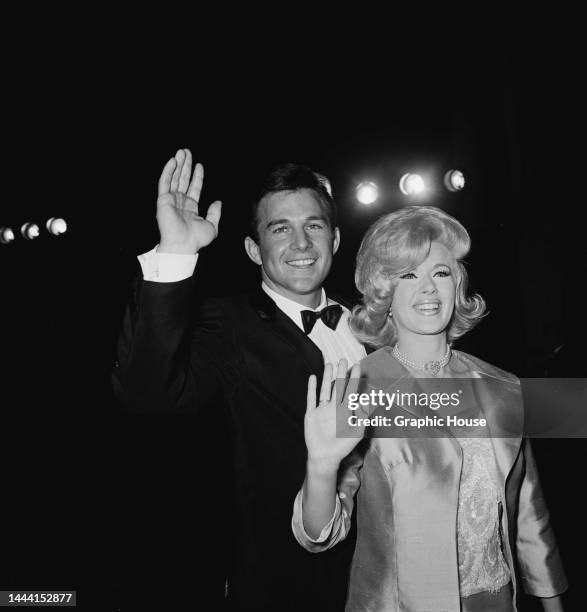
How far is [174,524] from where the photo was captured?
4414 mm

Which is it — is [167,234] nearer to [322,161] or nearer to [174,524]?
[174,524]

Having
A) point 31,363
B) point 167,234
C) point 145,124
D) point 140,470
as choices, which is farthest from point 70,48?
point 31,363

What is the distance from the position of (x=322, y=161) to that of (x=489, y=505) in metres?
4.54

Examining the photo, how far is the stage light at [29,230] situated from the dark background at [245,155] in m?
1.09

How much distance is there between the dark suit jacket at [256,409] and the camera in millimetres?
1437

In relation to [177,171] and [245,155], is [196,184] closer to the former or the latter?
[177,171]

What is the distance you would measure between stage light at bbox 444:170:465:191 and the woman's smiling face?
12.3 feet

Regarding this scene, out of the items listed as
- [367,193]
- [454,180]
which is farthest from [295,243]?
[454,180]

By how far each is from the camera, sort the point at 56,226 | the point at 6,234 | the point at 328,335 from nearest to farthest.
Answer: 1. the point at 328,335
2. the point at 56,226
3. the point at 6,234

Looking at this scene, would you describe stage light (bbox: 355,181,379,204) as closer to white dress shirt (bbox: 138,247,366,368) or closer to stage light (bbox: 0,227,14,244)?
white dress shirt (bbox: 138,247,366,368)

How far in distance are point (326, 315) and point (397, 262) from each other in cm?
53

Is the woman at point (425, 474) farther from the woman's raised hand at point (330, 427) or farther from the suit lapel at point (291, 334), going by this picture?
the suit lapel at point (291, 334)

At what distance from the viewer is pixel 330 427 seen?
4.06 ft

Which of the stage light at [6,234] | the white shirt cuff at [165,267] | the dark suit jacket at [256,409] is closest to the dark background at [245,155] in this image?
the stage light at [6,234]
